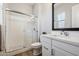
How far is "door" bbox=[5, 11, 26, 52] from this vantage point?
226 cm

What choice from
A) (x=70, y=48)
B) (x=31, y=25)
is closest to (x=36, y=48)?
(x=31, y=25)

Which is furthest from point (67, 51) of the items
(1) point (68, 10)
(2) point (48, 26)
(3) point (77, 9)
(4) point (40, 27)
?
(4) point (40, 27)

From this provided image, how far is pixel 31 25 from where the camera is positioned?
8.46 feet

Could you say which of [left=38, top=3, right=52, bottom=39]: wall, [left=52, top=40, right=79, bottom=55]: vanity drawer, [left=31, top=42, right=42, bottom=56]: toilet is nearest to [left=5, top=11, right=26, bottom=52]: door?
[left=31, top=42, right=42, bottom=56]: toilet

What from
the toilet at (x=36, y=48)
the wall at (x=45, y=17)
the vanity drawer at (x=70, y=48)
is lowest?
the toilet at (x=36, y=48)

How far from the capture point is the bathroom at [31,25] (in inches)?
69.8

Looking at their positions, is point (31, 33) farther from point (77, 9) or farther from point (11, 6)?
point (77, 9)

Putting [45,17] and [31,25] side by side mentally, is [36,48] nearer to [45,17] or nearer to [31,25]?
[31,25]

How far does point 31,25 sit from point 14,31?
1.89 feet

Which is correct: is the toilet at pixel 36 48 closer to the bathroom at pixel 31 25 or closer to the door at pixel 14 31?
the bathroom at pixel 31 25

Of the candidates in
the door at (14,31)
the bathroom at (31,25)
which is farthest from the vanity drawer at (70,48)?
the door at (14,31)

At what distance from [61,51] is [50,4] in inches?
62.1

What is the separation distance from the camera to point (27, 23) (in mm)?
2578

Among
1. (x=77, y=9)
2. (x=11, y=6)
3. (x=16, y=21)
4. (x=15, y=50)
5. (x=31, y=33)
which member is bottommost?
(x=15, y=50)
